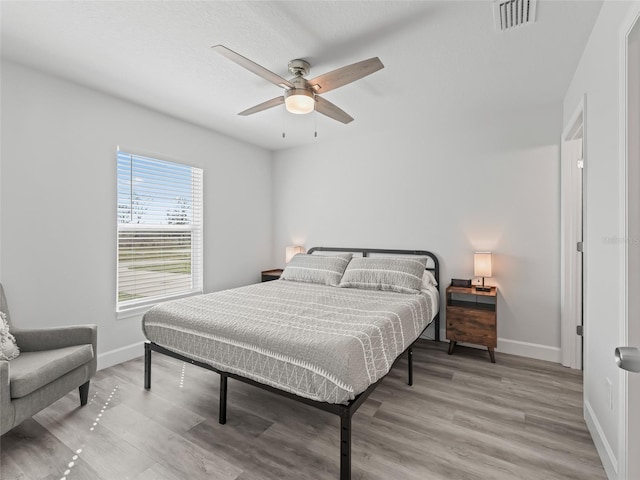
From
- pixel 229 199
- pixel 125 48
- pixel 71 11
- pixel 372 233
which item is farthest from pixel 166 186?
pixel 372 233

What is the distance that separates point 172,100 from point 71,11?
4.20 ft

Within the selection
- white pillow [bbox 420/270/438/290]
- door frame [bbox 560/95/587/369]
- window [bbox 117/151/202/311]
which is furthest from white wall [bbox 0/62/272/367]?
door frame [bbox 560/95/587/369]

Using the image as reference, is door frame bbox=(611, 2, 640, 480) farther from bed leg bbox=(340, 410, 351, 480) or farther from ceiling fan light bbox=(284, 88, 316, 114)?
ceiling fan light bbox=(284, 88, 316, 114)

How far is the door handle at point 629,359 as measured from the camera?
2.47ft

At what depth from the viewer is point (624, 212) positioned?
1.43m

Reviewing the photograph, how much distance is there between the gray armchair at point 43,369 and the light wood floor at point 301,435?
230 millimetres

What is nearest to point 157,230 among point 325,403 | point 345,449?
point 325,403

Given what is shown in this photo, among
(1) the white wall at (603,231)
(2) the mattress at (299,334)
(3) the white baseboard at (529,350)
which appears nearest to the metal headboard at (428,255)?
(3) the white baseboard at (529,350)

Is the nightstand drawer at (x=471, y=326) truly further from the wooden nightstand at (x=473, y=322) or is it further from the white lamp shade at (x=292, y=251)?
the white lamp shade at (x=292, y=251)

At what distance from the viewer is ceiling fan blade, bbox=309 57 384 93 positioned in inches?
78.6

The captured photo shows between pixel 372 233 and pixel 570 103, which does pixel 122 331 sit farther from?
pixel 570 103

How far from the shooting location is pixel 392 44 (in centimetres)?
227

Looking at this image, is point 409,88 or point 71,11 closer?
point 71,11

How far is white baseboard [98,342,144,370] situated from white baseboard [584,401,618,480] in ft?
12.9
